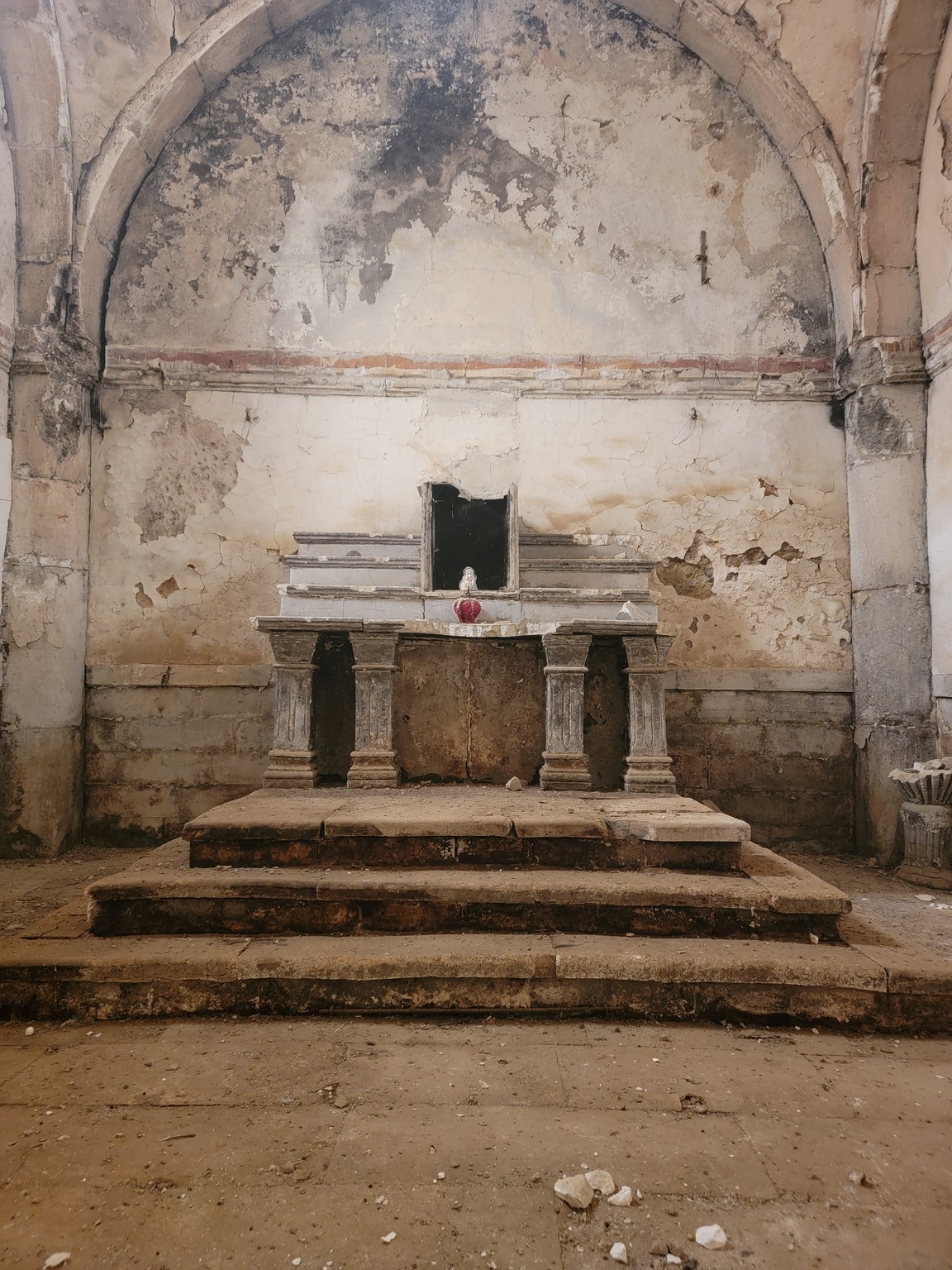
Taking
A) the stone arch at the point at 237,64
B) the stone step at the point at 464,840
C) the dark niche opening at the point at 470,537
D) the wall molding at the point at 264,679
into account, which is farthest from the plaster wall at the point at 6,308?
the dark niche opening at the point at 470,537

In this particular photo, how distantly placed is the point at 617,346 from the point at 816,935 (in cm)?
454

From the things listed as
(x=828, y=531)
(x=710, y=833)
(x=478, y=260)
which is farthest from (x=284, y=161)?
(x=710, y=833)

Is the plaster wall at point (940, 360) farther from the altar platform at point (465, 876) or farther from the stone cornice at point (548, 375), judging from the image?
the altar platform at point (465, 876)

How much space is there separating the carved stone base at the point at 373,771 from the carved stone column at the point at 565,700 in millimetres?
913

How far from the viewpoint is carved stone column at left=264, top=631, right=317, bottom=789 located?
4215 mm

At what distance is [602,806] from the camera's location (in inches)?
144

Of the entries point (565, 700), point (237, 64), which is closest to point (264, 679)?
point (565, 700)

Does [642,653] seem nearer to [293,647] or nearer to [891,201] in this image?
[293,647]

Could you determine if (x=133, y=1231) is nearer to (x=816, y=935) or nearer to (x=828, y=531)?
(x=816, y=935)

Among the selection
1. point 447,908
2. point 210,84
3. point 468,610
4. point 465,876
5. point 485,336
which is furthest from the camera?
point 485,336

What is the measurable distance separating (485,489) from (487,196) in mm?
2480

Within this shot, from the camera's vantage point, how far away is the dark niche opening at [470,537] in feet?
17.4

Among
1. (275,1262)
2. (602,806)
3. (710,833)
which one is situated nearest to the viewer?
(275,1262)

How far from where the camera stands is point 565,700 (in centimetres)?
424
